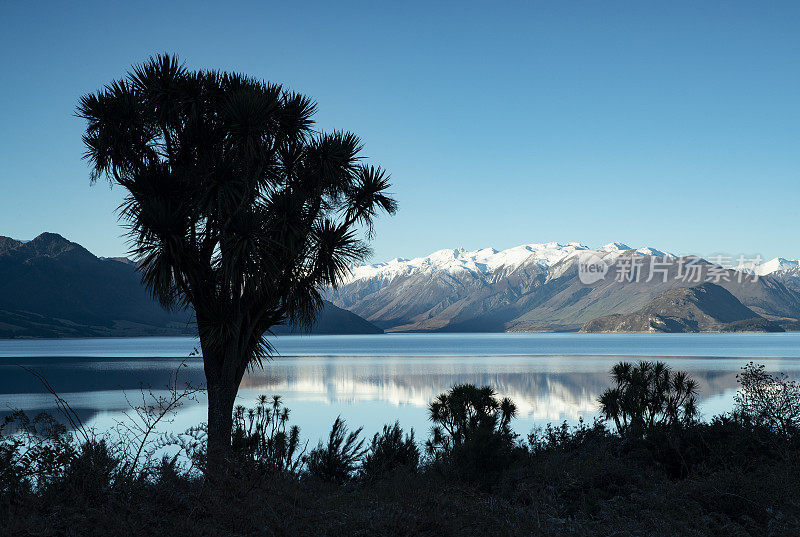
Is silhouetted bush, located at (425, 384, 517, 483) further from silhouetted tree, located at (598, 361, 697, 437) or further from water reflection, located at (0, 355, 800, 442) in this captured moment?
water reflection, located at (0, 355, 800, 442)

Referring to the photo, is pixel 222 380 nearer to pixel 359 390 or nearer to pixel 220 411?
pixel 220 411

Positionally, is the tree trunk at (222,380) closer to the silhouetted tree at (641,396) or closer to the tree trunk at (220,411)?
the tree trunk at (220,411)

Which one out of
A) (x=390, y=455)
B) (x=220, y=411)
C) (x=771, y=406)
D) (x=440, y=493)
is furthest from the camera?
(x=390, y=455)

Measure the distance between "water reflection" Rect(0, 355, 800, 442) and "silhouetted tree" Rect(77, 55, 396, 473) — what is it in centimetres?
744

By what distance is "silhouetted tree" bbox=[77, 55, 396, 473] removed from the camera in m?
13.1

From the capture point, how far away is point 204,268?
543 inches

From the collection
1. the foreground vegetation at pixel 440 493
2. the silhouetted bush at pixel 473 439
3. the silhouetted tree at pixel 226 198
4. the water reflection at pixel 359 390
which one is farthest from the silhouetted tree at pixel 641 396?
the silhouetted tree at pixel 226 198

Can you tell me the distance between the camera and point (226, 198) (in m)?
13.2

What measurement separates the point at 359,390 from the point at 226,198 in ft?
126

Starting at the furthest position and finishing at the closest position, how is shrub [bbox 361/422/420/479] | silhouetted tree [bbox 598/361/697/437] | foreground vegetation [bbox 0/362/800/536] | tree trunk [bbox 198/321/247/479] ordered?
silhouetted tree [bbox 598/361/697/437], shrub [bbox 361/422/420/479], tree trunk [bbox 198/321/247/479], foreground vegetation [bbox 0/362/800/536]

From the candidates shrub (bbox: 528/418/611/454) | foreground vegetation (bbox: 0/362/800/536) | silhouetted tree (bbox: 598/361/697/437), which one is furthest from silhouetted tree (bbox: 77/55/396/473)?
silhouetted tree (bbox: 598/361/697/437)

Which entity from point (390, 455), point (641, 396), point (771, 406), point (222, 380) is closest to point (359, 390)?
point (641, 396)

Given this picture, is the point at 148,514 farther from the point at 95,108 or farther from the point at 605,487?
the point at 95,108

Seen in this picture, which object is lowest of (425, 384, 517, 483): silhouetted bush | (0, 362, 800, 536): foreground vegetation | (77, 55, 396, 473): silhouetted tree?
(425, 384, 517, 483): silhouetted bush
